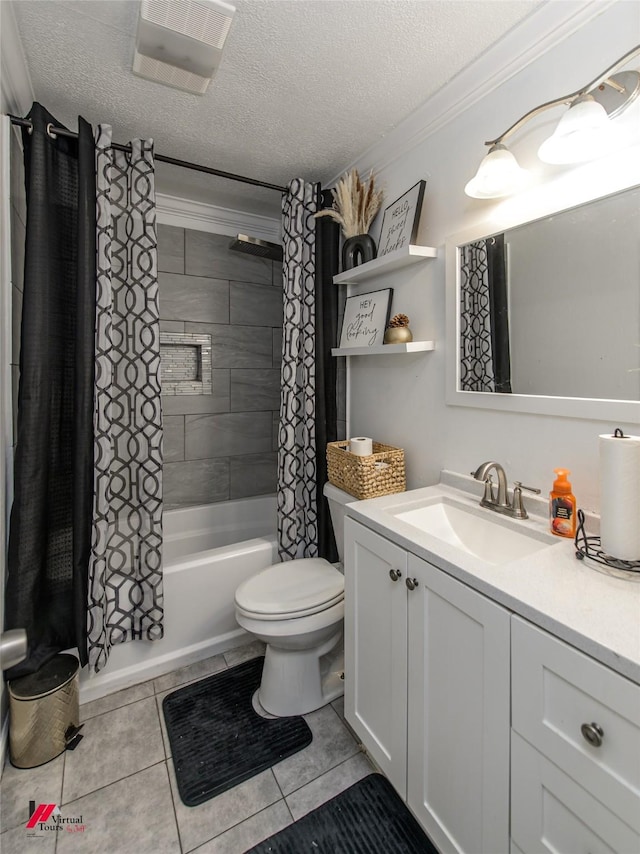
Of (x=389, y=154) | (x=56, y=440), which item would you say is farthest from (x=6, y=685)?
(x=389, y=154)

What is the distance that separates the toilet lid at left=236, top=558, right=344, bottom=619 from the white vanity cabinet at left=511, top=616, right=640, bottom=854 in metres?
0.87

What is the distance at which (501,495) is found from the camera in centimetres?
140

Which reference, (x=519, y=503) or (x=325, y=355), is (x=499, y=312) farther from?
(x=325, y=355)

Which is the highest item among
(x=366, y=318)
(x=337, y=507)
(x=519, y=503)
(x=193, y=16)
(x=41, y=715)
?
(x=193, y=16)

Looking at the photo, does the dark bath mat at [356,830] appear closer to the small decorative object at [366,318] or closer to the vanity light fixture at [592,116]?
the small decorative object at [366,318]

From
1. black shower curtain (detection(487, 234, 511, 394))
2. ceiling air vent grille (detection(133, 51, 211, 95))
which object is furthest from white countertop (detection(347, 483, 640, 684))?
ceiling air vent grille (detection(133, 51, 211, 95))

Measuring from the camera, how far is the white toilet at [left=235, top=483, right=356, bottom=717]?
158cm

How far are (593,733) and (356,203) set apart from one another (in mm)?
2069

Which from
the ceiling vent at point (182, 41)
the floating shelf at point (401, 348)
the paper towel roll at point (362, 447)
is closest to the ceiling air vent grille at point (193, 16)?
the ceiling vent at point (182, 41)

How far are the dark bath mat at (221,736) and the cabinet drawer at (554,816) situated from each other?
0.91m

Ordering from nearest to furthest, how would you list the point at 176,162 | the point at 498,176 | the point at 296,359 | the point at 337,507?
1. the point at 498,176
2. the point at 176,162
3. the point at 337,507
4. the point at 296,359

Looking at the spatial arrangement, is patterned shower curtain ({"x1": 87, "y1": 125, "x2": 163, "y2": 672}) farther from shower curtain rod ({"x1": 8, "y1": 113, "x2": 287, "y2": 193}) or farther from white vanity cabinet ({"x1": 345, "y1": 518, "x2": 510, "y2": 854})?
white vanity cabinet ({"x1": 345, "y1": 518, "x2": 510, "y2": 854})

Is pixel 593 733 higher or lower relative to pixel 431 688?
higher

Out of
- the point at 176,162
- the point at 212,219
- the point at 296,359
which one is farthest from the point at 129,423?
the point at 212,219
